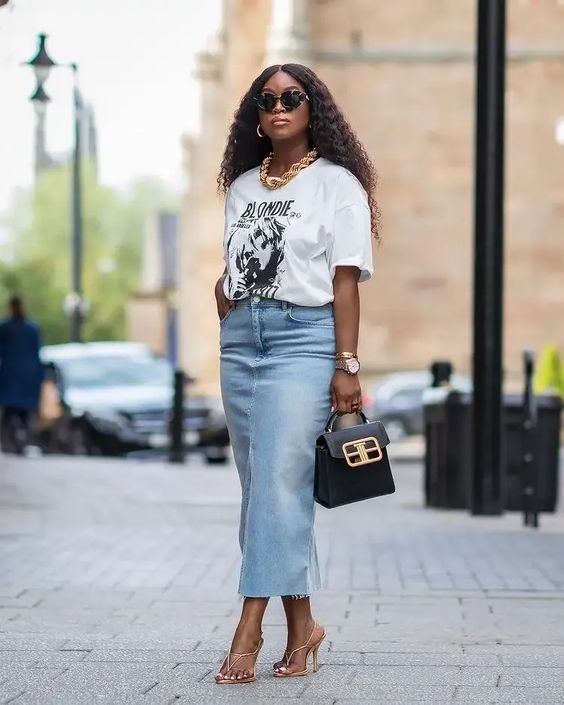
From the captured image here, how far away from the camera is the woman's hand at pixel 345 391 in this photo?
5.66 metres

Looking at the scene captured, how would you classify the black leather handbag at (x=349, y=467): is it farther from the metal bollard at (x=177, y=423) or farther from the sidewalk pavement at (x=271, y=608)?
the metal bollard at (x=177, y=423)

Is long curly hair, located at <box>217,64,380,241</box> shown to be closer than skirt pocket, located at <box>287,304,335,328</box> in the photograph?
No

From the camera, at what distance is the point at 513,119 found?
3684cm

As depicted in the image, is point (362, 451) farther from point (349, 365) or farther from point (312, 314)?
Result: point (312, 314)

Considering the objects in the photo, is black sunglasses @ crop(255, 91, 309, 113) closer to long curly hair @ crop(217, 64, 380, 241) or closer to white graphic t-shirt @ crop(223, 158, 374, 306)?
long curly hair @ crop(217, 64, 380, 241)

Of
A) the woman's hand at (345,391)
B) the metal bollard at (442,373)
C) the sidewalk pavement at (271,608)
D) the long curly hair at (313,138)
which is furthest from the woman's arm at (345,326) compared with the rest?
the metal bollard at (442,373)

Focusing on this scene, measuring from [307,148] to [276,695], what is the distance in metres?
1.73

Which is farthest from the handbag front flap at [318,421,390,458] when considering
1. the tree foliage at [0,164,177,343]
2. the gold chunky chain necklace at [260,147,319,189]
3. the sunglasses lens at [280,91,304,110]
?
the tree foliage at [0,164,177,343]

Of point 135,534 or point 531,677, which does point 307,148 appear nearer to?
point 531,677

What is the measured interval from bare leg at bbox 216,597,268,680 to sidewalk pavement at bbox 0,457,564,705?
5 cm

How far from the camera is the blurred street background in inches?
245

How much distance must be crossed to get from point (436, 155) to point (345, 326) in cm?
3211

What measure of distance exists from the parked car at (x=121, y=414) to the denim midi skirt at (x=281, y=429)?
15.0m

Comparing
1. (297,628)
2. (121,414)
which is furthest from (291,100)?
(121,414)
